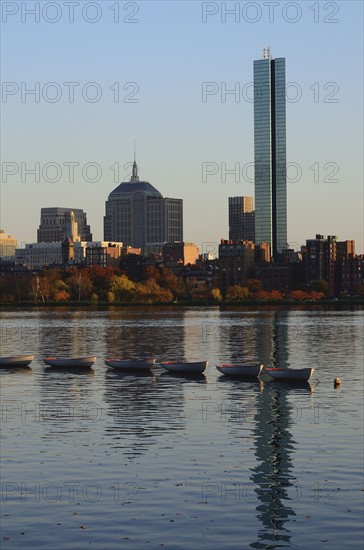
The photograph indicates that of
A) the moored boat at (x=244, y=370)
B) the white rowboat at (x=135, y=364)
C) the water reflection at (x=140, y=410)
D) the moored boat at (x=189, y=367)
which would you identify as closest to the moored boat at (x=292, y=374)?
the moored boat at (x=244, y=370)

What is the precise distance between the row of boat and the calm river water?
138 cm

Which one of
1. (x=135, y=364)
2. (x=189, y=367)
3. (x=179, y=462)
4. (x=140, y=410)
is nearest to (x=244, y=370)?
(x=189, y=367)

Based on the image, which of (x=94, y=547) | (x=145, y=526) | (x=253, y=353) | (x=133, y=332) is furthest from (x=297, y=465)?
(x=133, y=332)

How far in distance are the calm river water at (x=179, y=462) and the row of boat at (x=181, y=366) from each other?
1382 millimetres

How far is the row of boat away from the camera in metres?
77.9

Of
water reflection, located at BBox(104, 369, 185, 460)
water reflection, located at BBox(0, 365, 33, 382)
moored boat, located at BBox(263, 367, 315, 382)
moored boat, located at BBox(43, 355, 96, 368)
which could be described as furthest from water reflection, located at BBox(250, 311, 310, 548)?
water reflection, located at BBox(0, 365, 33, 382)

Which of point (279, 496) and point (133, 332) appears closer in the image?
Answer: point (279, 496)

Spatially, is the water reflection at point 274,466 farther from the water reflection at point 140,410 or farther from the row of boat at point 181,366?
the water reflection at point 140,410

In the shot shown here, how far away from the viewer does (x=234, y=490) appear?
39094mm

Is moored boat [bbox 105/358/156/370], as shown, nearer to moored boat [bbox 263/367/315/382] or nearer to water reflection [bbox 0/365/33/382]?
water reflection [bbox 0/365/33/382]

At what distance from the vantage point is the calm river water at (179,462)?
33.6 m

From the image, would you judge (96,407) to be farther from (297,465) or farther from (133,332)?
(133,332)

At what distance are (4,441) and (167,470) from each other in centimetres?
1041

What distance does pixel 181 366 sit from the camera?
85.1m
